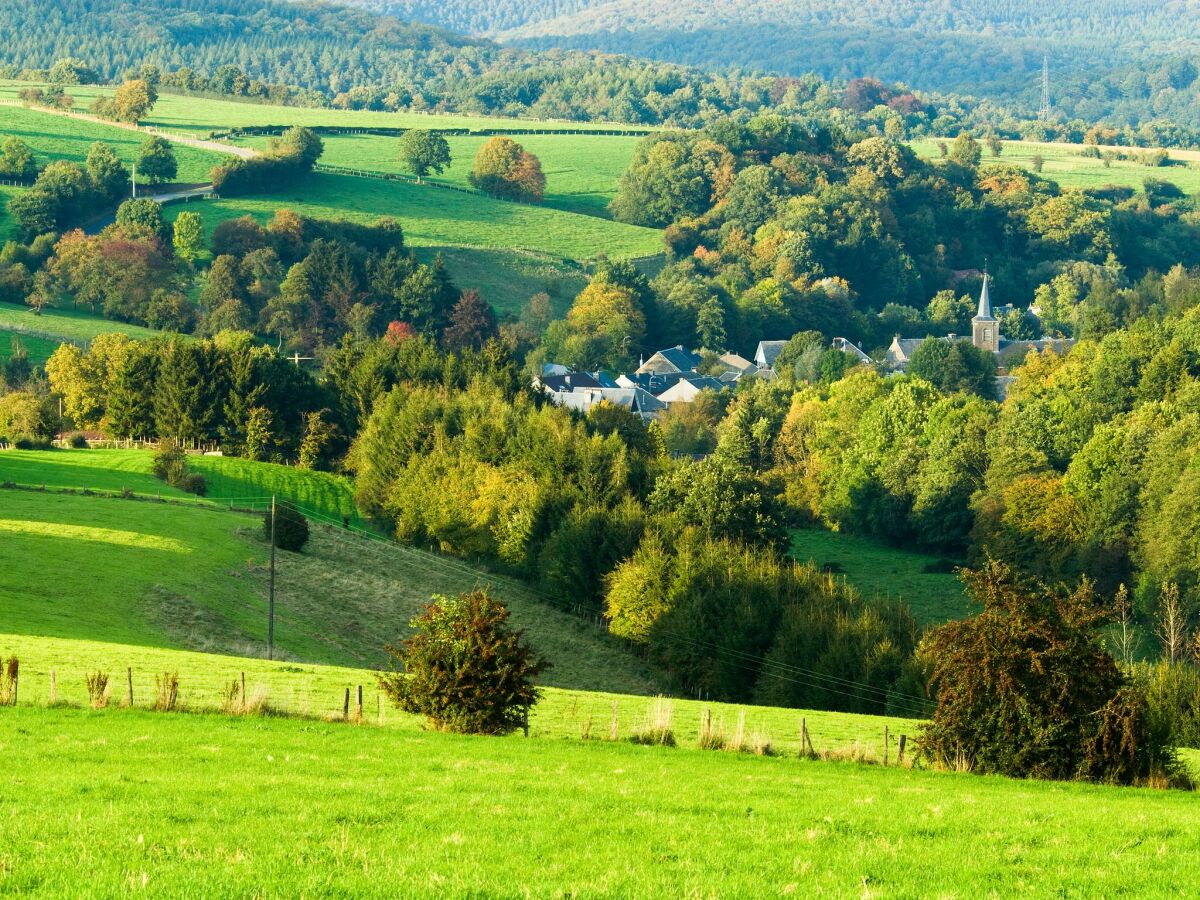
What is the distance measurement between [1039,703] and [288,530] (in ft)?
143

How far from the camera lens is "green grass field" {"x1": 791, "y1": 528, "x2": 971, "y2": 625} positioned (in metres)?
78.4

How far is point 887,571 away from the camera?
87062mm

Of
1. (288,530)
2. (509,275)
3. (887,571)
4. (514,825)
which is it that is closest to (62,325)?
→ (509,275)

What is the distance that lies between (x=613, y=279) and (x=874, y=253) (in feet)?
154

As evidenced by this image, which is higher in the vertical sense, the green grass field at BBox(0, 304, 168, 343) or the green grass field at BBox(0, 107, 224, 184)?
the green grass field at BBox(0, 107, 224, 184)

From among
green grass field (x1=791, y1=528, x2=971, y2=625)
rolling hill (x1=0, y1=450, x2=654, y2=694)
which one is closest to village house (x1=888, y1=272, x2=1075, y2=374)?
green grass field (x1=791, y1=528, x2=971, y2=625)

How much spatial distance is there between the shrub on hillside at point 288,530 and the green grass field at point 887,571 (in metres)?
23.1

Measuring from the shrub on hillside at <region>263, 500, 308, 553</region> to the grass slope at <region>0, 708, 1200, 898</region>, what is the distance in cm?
4268

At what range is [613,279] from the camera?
6235 inches

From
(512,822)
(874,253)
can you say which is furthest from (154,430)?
Result: (874,253)

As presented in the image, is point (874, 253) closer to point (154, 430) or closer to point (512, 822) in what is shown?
point (154, 430)

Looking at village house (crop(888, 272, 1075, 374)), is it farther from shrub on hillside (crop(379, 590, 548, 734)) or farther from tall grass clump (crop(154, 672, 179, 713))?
tall grass clump (crop(154, 672, 179, 713))

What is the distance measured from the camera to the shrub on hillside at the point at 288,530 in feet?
222

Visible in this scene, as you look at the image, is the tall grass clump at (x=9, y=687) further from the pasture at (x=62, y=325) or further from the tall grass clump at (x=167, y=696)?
the pasture at (x=62, y=325)
